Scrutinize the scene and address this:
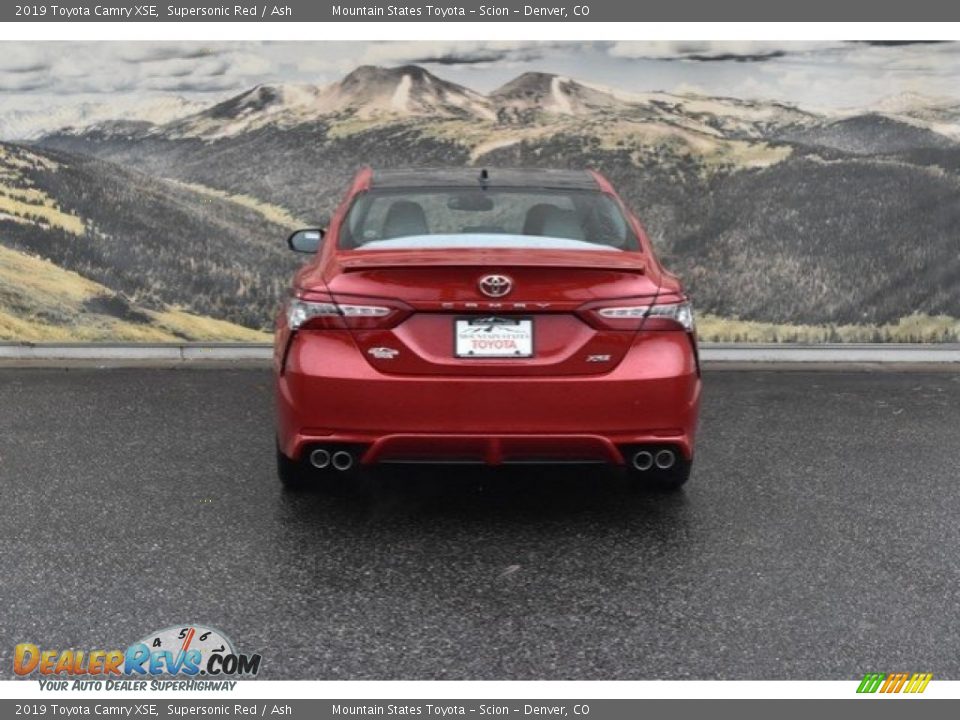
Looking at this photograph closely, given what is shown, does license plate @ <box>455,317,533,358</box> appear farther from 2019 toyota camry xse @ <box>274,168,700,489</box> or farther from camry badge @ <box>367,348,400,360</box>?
camry badge @ <box>367,348,400,360</box>

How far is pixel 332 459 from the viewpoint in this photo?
191 inches

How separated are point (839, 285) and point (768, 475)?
13.5 ft

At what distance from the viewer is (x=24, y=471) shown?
6016 millimetres

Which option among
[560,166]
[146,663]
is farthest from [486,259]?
→ [560,166]

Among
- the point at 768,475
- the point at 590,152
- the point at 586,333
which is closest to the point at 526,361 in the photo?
the point at 586,333

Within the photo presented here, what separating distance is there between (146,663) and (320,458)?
136 cm

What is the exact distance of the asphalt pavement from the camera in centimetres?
377

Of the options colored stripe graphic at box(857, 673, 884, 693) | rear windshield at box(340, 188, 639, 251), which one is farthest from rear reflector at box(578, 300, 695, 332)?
A: colored stripe graphic at box(857, 673, 884, 693)

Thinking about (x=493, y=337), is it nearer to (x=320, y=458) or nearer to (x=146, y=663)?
(x=320, y=458)

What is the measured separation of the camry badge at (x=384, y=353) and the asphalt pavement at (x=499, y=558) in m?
0.77

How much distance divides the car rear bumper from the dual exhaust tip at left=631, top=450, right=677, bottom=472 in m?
0.06

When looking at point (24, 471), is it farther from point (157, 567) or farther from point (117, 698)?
point (117, 698)

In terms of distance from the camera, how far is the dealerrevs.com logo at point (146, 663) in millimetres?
3564

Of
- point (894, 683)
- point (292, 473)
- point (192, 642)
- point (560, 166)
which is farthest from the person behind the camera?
point (560, 166)
